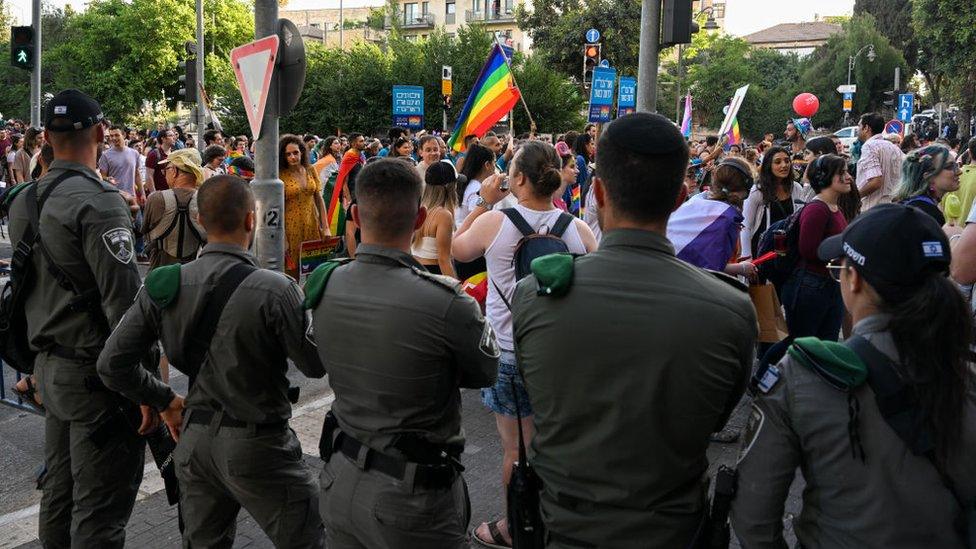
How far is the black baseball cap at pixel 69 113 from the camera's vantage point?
12.2 ft

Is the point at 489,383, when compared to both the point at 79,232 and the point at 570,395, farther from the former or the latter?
the point at 79,232

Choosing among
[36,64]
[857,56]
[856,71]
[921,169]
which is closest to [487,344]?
[921,169]

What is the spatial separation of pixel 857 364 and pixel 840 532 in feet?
1.32

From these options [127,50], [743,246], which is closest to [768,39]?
Answer: [127,50]

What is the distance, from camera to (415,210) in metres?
2.87

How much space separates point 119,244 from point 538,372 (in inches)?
82.3

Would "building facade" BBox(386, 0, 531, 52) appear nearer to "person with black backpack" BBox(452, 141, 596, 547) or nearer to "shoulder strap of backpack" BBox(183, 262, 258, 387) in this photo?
"person with black backpack" BBox(452, 141, 596, 547)

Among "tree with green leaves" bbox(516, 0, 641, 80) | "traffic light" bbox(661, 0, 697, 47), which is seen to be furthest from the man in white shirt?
"tree with green leaves" bbox(516, 0, 641, 80)

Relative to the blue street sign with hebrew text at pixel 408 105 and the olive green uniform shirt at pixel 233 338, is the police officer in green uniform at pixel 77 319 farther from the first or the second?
the blue street sign with hebrew text at pixel 408 105

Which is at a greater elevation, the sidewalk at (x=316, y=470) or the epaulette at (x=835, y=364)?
the epaulette at (x=835, y=364)

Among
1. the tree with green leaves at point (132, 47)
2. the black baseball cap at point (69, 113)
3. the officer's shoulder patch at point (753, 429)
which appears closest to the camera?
the officer's shoulder patch at point (753, 429)

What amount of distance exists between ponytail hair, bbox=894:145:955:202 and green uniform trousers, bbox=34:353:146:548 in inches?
206

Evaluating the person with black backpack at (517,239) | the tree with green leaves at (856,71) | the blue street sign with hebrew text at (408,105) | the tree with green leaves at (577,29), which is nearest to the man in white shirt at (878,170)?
the person with black backpack at (517,239)

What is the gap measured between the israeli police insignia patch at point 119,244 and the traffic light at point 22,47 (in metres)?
12.9
